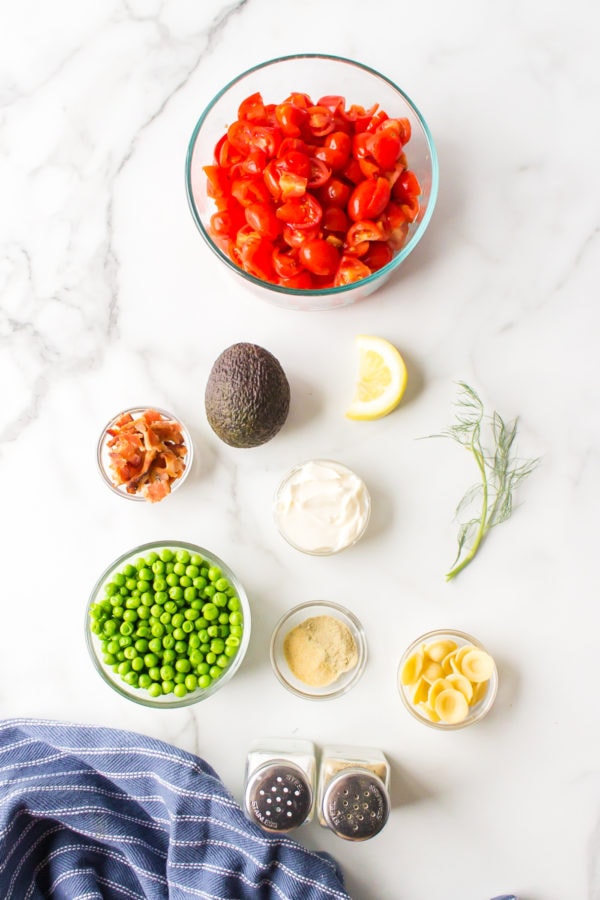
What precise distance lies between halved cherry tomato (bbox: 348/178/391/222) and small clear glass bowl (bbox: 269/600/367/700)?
0.77 metres

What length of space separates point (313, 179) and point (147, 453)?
2.03 ft

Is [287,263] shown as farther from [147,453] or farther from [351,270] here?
[147,453]

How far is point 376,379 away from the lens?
5.45 feet

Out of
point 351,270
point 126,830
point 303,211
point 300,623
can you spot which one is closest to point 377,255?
point 351,270

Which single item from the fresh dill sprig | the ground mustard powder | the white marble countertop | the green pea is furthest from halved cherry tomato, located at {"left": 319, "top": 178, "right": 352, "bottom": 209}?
the green pea

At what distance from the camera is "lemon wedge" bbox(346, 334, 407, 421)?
163 centimetres

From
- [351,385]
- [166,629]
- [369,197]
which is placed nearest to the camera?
[369,197]

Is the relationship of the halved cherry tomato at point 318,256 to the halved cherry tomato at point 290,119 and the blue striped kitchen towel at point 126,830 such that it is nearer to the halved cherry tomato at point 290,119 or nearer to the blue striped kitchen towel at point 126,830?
the halved cherry tomato at point 290,119

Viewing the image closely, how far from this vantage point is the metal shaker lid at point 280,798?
147cm

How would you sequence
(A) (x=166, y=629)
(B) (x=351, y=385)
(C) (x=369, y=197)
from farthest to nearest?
(B) (x=351, y=385), (A) (x=166, y=629), (C) (x=369, y=197)

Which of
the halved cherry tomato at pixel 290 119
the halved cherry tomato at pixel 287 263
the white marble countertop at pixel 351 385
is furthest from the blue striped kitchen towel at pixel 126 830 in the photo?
the halved cherry tomato at pixel 290 119

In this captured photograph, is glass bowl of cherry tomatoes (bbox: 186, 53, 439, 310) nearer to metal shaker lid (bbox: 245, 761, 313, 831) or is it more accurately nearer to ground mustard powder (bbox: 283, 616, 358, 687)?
ground mustard powder (bbox: 283, 616, 358, 687)

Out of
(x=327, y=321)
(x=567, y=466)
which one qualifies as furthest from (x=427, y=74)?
(x=567, y=466)

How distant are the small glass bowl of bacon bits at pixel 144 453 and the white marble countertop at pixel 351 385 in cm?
7
